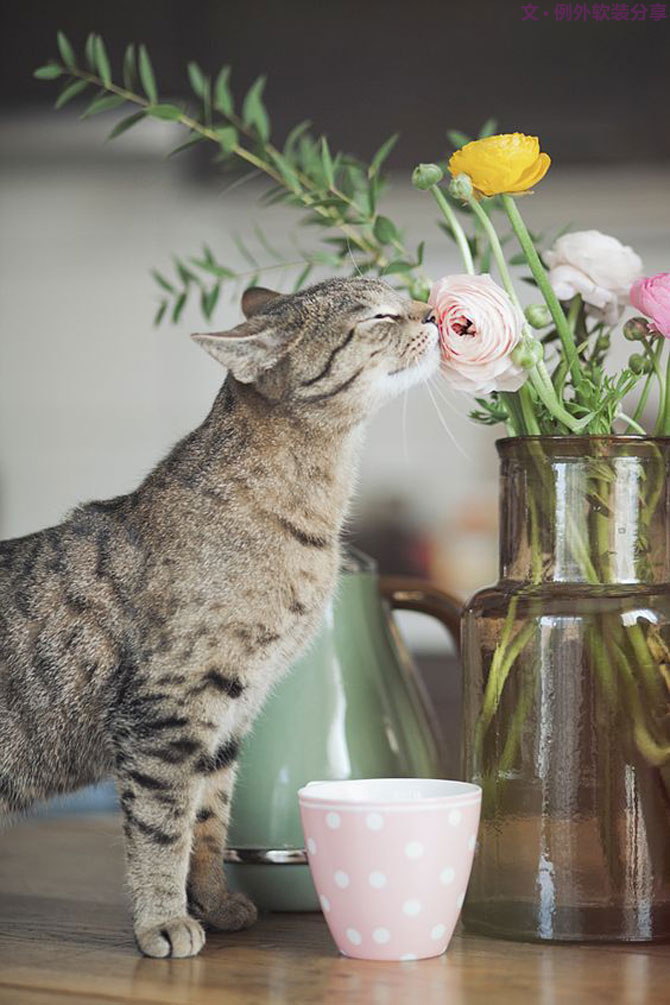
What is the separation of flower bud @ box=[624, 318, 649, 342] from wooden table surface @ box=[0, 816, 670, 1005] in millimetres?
408

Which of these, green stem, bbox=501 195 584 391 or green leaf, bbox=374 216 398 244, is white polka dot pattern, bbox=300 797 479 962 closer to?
green stem, bbox=501 195 584 391

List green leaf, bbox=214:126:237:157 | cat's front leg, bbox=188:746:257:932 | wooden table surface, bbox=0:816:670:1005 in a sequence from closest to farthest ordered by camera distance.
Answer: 1. wooden table surface, bbox=0:816:670:1005
2. cat's front leg, bbox=188:746:257:932
3. green leaf, bbox=214:126:237:157

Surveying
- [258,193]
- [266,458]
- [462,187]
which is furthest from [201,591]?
[258,193]

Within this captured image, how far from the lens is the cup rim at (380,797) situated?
752 millimetres

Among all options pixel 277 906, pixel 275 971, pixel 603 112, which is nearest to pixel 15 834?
pixel 277 906

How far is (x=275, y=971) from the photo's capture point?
2.53 ft

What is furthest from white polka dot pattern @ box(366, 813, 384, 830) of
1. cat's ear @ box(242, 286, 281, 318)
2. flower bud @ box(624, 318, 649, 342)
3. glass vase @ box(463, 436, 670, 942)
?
cat's ear @ box(242, 286, 281, 318)

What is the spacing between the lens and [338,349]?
39.1 inches

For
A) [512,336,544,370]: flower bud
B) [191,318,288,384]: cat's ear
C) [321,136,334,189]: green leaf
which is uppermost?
[321,136,334,189]: green leaf

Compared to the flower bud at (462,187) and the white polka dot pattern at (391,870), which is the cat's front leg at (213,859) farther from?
the flower bud at (462,187)

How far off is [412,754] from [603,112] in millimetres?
2164

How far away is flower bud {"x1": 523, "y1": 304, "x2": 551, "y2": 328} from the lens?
0.88 metres

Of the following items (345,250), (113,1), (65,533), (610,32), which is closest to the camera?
(65,533)

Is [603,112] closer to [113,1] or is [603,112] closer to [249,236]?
[249,236]
